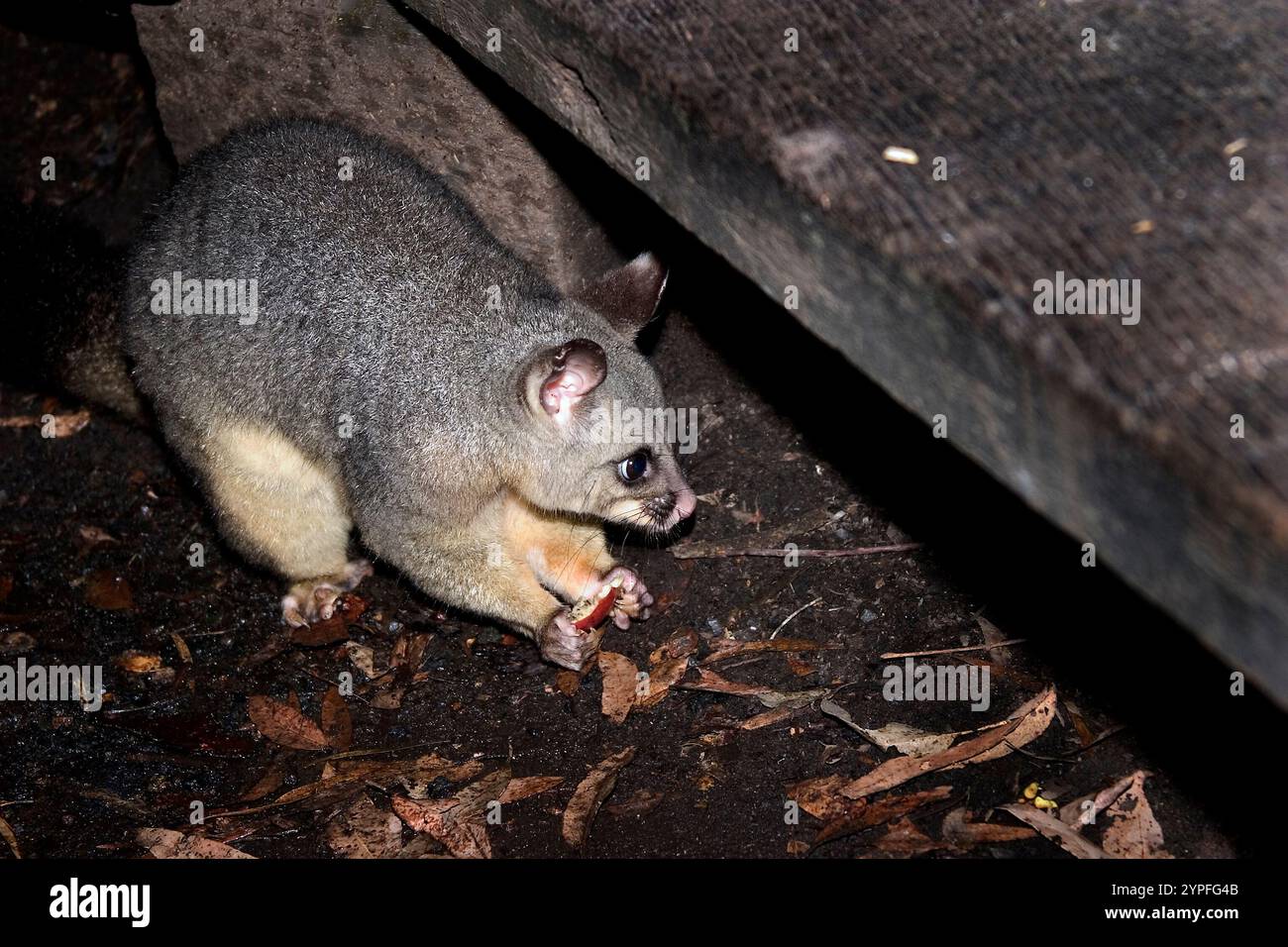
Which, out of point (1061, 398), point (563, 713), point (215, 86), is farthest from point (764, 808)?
point (215, 86)

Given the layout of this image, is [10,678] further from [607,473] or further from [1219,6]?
[1219,6]

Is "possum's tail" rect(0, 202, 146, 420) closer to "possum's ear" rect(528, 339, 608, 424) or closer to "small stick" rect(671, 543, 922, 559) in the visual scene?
"possum's ear" rect(528, 339, 608, 424)

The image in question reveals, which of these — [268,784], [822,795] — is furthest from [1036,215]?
[268,784]

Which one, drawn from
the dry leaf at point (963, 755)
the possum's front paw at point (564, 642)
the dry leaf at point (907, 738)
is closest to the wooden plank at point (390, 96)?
the possum's front paw at point (564, 642)

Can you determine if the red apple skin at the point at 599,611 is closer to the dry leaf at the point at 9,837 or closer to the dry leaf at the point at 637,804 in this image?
the dry leaf at the point at 637,804

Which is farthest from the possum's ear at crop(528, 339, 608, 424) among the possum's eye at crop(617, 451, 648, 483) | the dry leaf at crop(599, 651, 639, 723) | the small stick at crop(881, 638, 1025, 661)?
the small stick at crop(881, 638, 1025, 661)

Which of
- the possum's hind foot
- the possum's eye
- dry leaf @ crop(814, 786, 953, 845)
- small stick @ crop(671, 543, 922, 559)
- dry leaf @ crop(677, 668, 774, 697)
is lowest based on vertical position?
dry leaf @ crop(814, 786, 953, 845)
